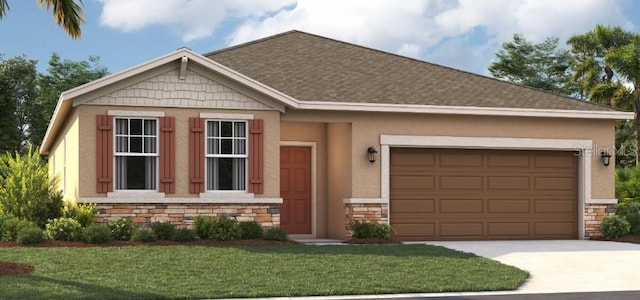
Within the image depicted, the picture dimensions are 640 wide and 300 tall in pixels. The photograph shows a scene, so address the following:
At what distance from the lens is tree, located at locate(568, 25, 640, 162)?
3438 cm


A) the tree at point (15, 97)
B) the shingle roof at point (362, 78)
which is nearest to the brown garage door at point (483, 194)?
the shingle roof at point (362, 78)

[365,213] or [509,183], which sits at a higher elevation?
[509,183]

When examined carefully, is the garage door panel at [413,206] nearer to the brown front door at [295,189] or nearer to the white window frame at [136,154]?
the brown front door at [295,189]

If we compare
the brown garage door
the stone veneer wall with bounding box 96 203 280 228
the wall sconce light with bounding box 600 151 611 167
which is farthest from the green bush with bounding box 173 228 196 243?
the wall sconce light with bounding box 600 151 611 167

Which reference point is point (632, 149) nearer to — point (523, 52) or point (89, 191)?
point (523, 52)

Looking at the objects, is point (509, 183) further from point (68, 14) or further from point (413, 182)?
point (68, 14)

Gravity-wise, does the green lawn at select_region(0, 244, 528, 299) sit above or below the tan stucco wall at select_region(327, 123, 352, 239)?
below

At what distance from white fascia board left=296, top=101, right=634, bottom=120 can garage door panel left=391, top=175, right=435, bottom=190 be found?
1.61m

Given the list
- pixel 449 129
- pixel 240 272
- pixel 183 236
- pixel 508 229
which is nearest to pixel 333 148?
pixel 449 129

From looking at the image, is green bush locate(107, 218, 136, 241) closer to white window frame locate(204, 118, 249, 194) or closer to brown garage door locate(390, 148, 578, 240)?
white window frame locate(204, 118, 249, 194)

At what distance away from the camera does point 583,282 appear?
13.2 metres

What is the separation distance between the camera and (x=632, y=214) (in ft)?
71.3

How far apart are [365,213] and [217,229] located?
147 inches

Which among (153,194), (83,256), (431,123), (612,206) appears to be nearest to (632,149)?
(612,206)
